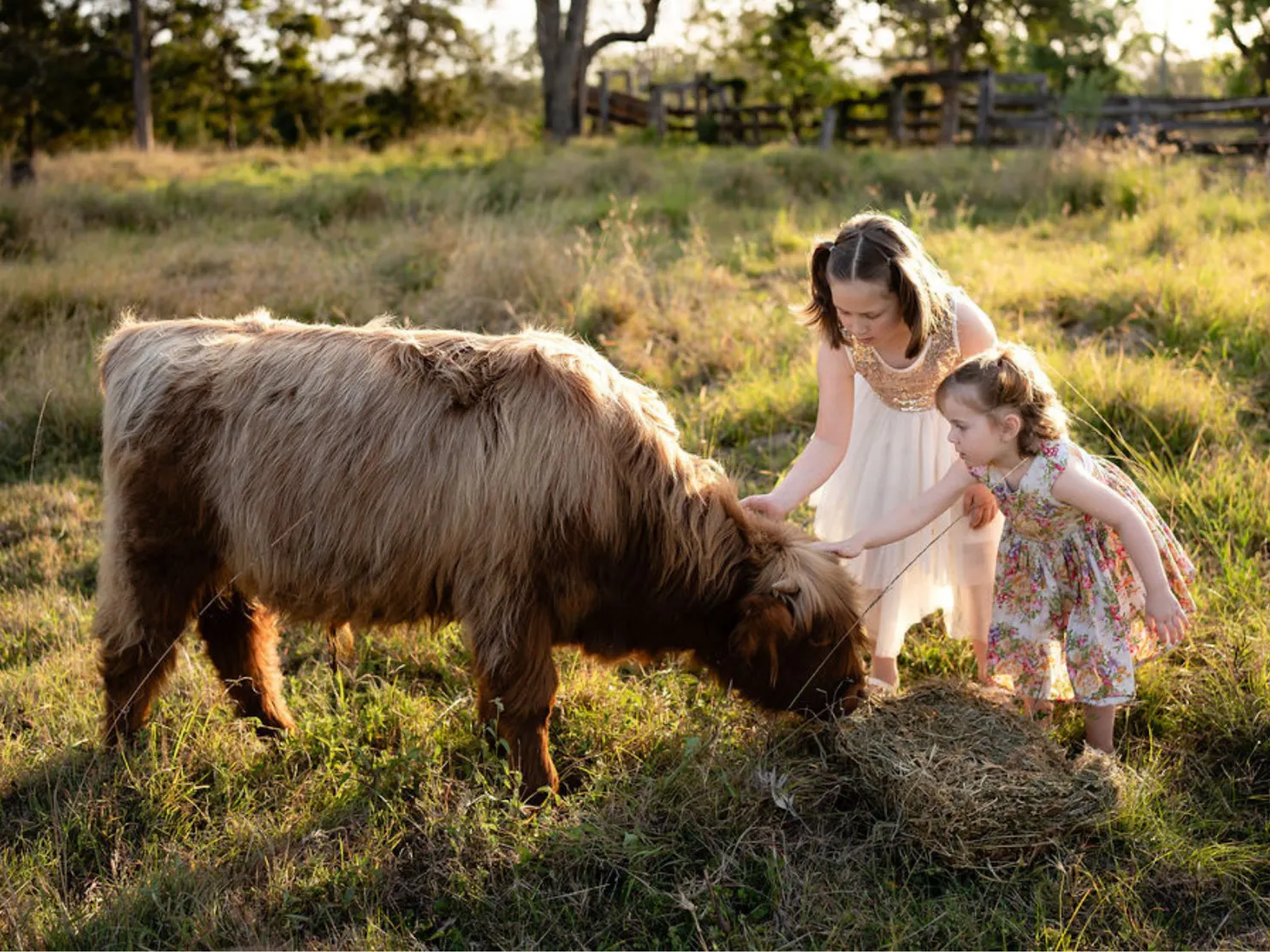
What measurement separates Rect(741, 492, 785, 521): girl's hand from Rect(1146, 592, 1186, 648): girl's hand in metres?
1.21

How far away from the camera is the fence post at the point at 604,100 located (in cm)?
2770

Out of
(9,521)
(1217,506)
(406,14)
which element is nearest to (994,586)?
(1217,506)

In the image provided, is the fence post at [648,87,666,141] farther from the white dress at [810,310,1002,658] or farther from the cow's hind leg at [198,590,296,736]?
the cow's hind leg at [198,590,296,736]

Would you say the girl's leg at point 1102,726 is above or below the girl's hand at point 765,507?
below

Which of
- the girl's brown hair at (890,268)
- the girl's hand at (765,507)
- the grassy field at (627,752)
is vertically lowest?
the grassy field at (627,752)

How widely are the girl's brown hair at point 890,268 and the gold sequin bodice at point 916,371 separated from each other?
0.16 feet

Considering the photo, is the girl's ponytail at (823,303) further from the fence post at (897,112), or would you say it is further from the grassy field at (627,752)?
the fence post at (897,112)

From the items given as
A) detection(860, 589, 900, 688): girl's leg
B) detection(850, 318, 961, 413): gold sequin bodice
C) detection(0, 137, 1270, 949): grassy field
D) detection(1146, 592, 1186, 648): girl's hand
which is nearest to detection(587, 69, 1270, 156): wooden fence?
detection(0, 137, 1270, 949): grassy field

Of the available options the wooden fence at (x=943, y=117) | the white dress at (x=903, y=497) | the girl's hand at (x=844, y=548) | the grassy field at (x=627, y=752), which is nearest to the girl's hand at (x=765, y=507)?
the girl's hand at (x=844, y=548)

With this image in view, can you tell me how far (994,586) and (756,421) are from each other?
96.4 inches

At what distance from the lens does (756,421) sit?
6.04 metres

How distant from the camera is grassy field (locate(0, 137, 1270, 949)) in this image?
293 centimetres

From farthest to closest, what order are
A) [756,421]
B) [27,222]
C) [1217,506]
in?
[27,222]
[756,421]
[1217,506]

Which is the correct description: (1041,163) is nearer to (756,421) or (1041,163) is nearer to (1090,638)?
(756,421)
